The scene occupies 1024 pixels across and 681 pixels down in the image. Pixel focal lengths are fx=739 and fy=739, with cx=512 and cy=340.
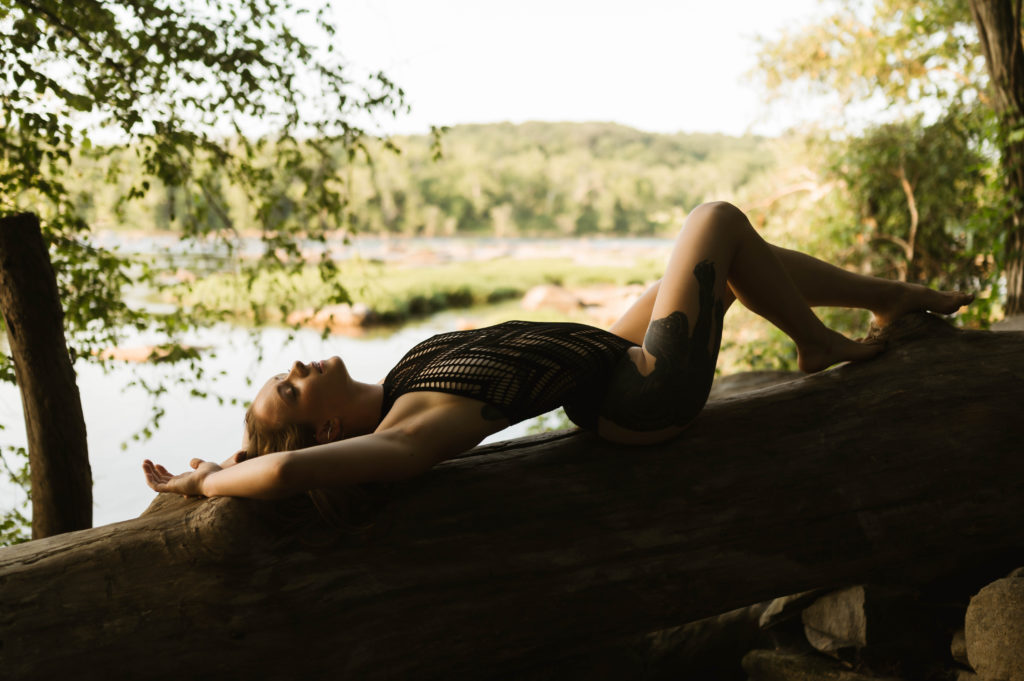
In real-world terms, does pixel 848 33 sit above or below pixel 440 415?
above

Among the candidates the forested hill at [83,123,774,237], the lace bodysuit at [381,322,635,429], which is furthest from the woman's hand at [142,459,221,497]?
the forested hill at [83,123,774,237]

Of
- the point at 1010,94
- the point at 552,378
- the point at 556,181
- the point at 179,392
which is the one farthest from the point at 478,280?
the point at 552,378

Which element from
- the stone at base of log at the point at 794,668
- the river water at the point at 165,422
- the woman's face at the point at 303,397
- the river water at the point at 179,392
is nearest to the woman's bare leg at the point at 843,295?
the woman's face at the point at 303,397

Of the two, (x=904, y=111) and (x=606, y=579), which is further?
(x=904, y=111)

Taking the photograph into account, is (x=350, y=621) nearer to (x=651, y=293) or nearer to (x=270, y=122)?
(x=651, y=293)

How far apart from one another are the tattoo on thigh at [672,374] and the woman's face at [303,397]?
74cm

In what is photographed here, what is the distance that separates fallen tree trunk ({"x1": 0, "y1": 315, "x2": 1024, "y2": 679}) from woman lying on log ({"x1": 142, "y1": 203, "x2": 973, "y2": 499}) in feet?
0.33

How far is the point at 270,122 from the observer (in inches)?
153

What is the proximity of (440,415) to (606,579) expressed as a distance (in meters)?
0.59

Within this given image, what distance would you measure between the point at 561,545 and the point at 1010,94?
4000 mm

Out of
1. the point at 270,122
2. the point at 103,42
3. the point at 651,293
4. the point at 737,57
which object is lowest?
the point at 651,293

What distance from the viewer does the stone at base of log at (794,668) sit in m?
2.22

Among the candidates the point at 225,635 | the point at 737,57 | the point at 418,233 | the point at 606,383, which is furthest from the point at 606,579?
the point at 418,233

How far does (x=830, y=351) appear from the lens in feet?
7.63
